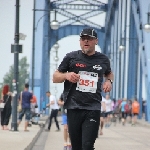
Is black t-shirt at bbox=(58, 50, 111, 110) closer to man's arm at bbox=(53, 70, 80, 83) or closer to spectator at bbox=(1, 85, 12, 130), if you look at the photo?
man's arm at bbox=(53, 70, 80, 83)

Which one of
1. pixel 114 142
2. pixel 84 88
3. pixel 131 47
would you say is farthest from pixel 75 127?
pixel 131 47

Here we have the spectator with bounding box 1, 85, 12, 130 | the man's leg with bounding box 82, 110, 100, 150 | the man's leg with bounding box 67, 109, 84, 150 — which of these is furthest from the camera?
the spectator with bounding box 1, 85, 12, 130

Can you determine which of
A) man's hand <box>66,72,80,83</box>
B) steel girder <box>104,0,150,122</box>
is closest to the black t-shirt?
man's hand <box>66,72,80,83</box>

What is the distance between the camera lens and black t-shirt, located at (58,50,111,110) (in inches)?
327

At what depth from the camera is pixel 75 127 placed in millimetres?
8242

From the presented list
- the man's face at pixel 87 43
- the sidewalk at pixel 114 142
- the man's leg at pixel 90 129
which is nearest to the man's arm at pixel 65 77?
the man's face at pixel 87 43

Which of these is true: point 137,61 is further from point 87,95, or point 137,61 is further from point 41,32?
point 87,95

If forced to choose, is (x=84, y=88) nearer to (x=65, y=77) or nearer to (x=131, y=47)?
(x=65, y=77)

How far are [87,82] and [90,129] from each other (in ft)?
1.63

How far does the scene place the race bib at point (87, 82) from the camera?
8250 mm

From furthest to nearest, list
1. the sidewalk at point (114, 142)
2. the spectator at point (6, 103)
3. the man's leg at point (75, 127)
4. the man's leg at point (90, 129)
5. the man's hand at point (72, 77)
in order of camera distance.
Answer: the spectator at point (6, 103)
the sidewalk at point (114, 142)
the man's leg at point (75, 127)
the man's leg at point (90, 129)
the man's hand at point (72, 77)

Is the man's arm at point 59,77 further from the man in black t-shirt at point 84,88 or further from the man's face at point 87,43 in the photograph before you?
the man's face at point 87,43

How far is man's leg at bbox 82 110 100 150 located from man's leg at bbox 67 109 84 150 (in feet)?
0.21

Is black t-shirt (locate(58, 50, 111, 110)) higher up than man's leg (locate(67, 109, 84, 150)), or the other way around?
black t-shirt (locate(58, 50, 111, 110))
